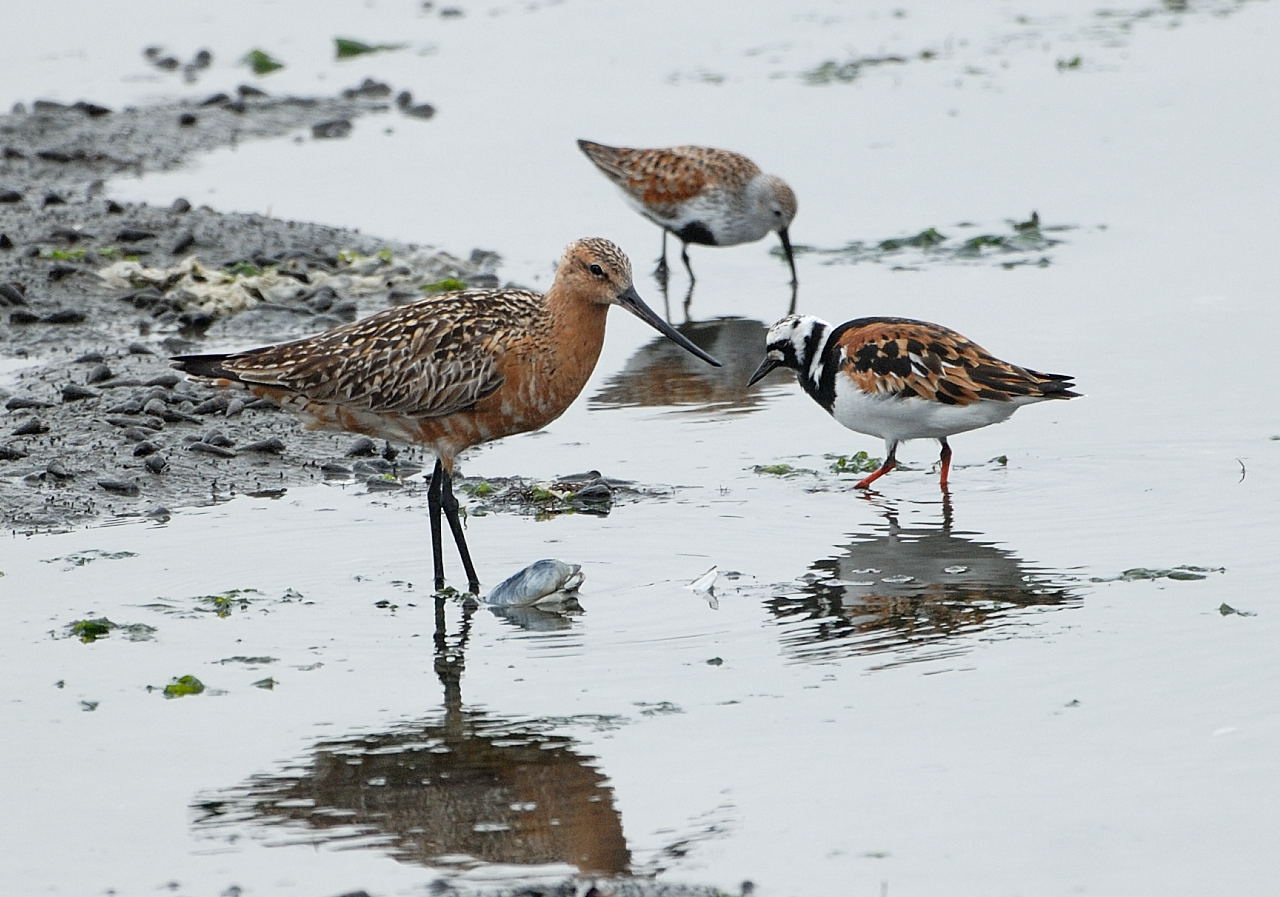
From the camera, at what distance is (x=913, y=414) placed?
9.56 metres

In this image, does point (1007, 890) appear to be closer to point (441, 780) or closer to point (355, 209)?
point (441, 780)

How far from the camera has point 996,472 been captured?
970 cm

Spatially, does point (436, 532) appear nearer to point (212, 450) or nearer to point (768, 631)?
point (768, 631)

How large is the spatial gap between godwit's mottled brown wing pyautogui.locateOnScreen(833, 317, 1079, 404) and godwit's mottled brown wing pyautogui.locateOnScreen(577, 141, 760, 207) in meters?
4.74

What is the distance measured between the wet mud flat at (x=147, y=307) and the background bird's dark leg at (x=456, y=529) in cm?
142

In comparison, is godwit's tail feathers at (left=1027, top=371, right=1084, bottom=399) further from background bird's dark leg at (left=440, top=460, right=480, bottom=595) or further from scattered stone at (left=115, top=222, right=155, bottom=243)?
scattered stone at (left=115, top=222, right=155, bottom=243)

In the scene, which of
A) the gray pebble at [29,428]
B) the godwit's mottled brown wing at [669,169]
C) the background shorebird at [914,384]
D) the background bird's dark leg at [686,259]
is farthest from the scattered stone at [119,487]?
the godwit's mottled brown wing at [669,169]

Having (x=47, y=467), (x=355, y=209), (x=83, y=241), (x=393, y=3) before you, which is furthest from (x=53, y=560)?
(x=393, y=3)

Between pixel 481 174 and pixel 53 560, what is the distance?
8.21 meters

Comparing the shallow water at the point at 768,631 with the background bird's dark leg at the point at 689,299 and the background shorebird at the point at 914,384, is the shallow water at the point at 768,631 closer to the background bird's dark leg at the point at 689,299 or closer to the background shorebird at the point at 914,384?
the background bird's dark leg at the point at 689,299

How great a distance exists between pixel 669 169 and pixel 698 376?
3.42 metres

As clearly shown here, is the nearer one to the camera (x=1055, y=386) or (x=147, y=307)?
(x=1055, y=386)

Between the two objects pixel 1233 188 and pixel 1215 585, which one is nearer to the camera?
pixel 1215 585

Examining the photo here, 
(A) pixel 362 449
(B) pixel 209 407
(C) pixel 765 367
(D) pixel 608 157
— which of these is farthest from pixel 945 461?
(D) pixel 608 157
